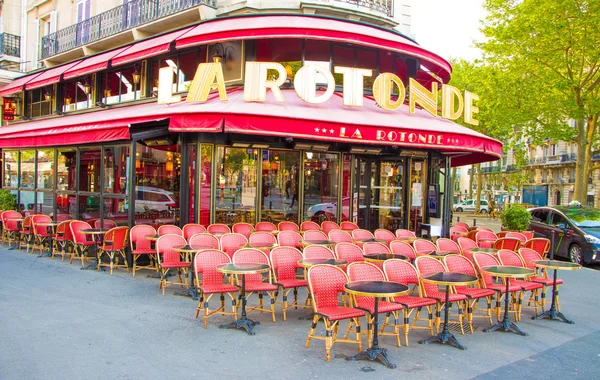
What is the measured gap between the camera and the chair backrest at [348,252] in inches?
300

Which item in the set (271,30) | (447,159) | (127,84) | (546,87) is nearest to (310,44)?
(271,30)

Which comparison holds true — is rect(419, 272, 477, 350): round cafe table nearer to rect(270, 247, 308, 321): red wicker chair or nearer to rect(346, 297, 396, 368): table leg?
rect(346, 297, 396, 368): table leg

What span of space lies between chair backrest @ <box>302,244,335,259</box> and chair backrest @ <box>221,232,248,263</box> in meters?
1.51

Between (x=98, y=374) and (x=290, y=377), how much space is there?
181 centimetres

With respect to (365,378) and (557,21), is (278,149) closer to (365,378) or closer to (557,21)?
(365,378)

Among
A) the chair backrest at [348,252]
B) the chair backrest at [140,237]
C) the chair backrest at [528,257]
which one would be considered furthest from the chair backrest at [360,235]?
the chair backrest at [140,237]

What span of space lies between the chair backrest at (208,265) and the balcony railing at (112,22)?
9037mm

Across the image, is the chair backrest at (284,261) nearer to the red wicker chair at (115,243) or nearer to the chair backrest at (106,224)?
the red wicker chair at (115,243)

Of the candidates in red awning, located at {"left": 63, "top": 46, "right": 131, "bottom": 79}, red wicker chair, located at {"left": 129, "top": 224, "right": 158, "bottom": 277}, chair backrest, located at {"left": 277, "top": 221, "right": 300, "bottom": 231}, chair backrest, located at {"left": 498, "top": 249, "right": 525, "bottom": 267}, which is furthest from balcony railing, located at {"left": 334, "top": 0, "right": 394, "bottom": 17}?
chair backrest, located at {"left": 498, "top": 249, "right": 525, "bottom": 267}

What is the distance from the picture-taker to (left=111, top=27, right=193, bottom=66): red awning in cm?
1202

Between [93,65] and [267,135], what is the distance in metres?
7.37

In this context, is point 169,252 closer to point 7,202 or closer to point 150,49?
point 150,49

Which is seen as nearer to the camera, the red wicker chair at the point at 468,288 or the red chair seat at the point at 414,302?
the red chair seat at the point at 414,302

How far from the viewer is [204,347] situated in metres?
5.40
